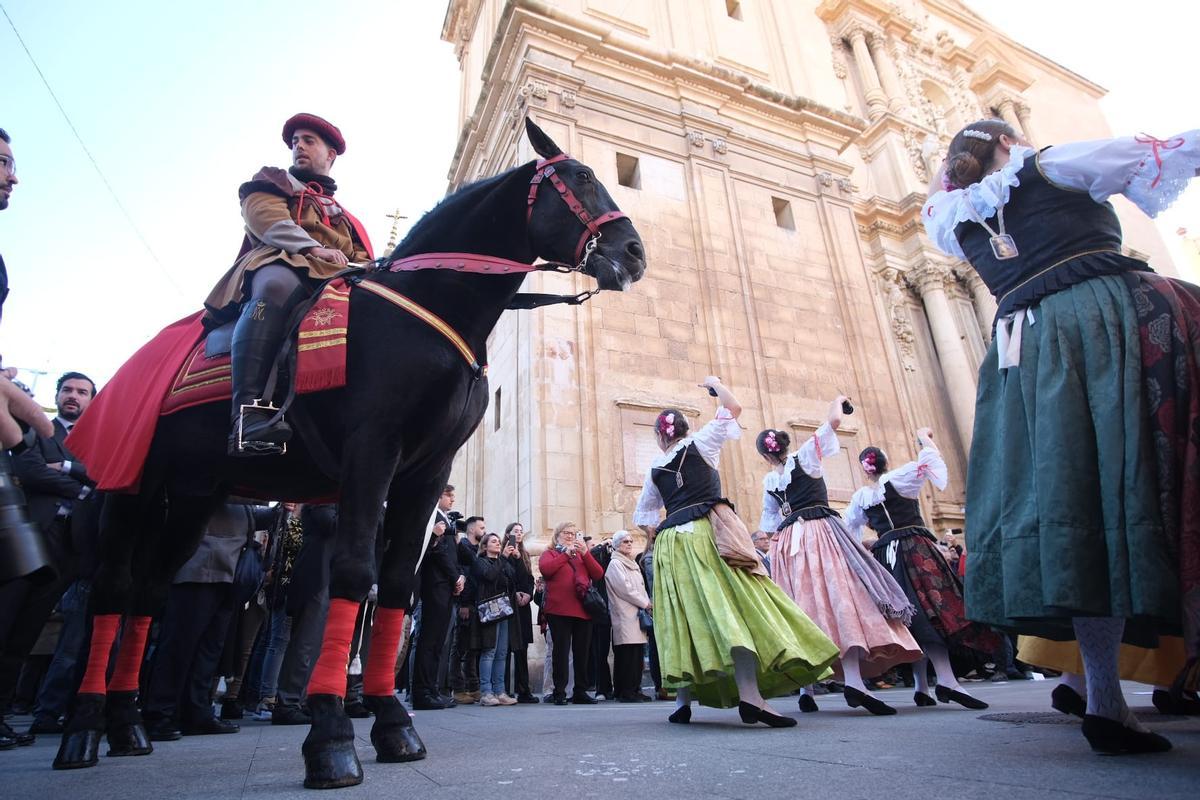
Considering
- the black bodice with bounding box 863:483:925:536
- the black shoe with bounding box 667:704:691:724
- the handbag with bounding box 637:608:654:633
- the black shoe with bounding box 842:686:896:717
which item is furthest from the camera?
the handbag with bounding box 637:608:654:633

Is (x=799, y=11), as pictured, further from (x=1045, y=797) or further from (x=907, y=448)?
(x=1045, y=797)

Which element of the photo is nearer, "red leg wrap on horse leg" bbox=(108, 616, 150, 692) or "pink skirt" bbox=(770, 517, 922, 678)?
"red leg wrap on horse leg" bbox=(108, 616, 150, 692)

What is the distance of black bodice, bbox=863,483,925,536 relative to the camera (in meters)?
5.72

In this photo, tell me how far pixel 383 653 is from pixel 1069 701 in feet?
9.75

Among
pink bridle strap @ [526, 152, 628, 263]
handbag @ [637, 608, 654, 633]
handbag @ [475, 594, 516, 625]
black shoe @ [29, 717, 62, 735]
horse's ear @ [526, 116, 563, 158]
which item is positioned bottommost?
black shoe @ [29, 717, 62, 735]

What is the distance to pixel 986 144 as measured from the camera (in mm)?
2693

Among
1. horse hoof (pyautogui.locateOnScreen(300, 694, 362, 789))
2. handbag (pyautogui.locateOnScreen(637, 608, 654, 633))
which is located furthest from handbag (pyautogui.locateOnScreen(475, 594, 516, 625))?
horse hoof (pyautogui.locateOnScreen(300, 694, 362, 789))

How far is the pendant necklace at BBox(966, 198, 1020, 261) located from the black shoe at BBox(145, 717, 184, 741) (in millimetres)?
4813

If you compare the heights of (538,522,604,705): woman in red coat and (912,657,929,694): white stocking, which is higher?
(538,522,604,705): woman in red coat

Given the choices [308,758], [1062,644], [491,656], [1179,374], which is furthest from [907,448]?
[308,758]

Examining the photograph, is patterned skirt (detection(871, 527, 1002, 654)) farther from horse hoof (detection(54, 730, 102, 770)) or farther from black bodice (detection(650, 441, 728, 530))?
horse hoof (detection(54, 730, 102, 770))

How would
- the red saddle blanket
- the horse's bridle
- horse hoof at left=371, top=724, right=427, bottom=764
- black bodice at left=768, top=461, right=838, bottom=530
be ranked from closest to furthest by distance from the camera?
horse hoof at left=371, top=724, right=427, bottom=764
the red saddle blanket
the horse's bridle
black bodice at left=768, top=461, right=838, bottom=530

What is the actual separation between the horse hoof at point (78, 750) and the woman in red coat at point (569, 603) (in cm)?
505

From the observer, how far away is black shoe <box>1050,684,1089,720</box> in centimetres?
293
